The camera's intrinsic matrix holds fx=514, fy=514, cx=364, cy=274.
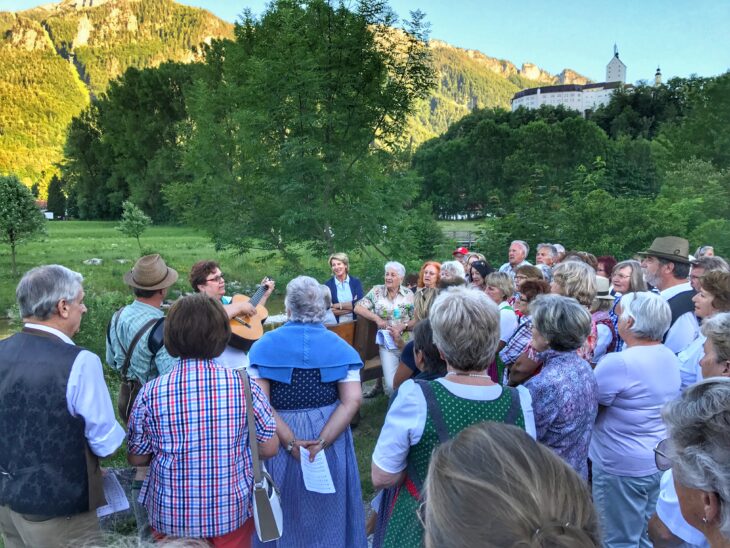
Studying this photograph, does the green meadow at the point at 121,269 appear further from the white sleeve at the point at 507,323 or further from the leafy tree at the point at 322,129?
the white sleeve at the point at 507,323

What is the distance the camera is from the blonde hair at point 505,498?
0.96m

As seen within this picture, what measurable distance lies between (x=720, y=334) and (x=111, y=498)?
320cm

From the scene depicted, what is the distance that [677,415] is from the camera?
1506mm

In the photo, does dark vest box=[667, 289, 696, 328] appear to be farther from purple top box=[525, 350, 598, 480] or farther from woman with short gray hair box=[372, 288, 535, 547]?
woman with short gray hair box=[372, 288, 535, 547]

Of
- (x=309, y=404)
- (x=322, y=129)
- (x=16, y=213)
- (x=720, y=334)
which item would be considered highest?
(x=322, y=129)

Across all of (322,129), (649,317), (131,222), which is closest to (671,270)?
(649,317)

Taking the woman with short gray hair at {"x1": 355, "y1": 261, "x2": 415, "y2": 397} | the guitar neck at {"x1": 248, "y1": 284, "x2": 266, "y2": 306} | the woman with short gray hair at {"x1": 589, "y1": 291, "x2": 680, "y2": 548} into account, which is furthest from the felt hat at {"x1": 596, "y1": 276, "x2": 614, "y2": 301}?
the guitar neck at {"x1": 248, "y1": 284, "x2": 266, "y2": 306}

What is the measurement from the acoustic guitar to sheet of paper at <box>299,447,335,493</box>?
127cm

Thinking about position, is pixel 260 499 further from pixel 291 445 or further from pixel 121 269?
pixel 121 269

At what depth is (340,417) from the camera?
10.2 ft

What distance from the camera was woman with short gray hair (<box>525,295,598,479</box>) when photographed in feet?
8.61

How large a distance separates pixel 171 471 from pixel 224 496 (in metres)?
0.27

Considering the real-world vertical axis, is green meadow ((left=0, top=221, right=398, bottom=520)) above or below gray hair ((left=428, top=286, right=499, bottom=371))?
below

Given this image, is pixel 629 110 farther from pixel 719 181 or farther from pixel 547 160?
pixel 719 181
